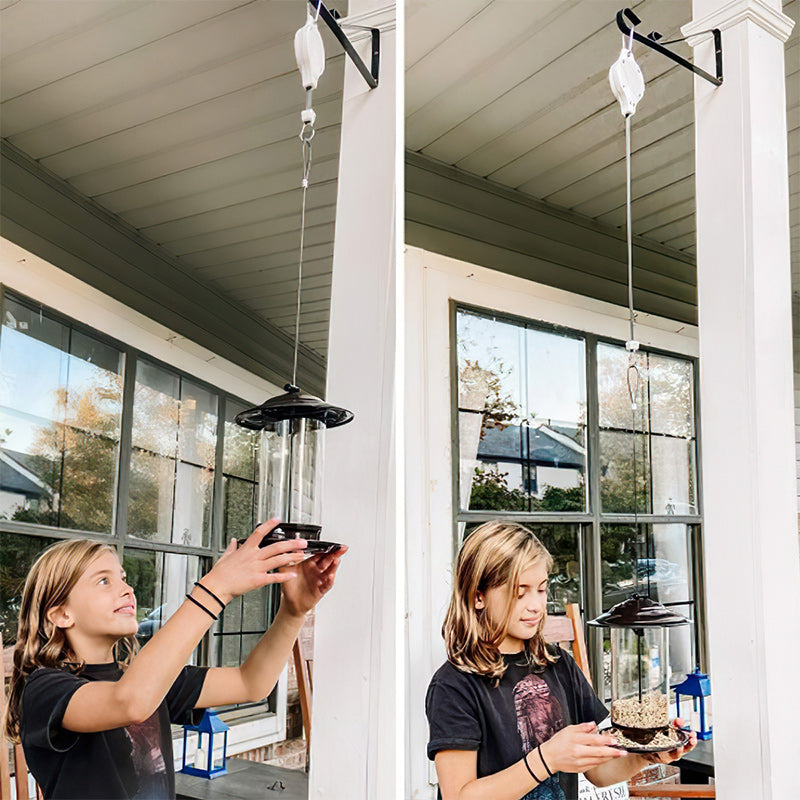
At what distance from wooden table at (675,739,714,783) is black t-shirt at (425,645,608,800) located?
89cm

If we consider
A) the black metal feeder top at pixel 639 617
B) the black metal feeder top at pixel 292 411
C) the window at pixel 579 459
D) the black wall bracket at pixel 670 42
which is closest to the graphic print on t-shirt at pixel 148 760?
the black metal feeder top at pixel 292 411

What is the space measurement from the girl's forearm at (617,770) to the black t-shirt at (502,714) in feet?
0.26

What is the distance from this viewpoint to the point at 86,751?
3.64 feet

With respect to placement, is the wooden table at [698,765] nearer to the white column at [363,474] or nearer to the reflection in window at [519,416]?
the reflection in window at [519,416]

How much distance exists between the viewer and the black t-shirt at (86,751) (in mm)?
1056

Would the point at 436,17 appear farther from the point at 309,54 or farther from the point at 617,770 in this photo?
the point at 617,770

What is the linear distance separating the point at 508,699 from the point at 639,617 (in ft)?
1.00

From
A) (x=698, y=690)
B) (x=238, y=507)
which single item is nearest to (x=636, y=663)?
(x=698, y=690)

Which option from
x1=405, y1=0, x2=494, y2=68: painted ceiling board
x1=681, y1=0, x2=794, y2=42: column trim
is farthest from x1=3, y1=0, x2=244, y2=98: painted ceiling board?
x1=681, y1=0, x2=794, y2=42: column trim

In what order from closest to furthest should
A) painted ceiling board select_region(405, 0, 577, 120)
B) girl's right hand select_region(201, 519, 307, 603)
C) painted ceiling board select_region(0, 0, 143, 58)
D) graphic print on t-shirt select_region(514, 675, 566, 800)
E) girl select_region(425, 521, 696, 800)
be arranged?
girl's right hand select_region(201, 519, 307, 603) → girl select_region(425, 521, 696, 800) → graphic print on t-shirt select_region(514, 675, 566, 800) → painted ceiling board select_region(0, 0, 143, 58) → painted ceiling board select_region(405, 0, 577, 120)

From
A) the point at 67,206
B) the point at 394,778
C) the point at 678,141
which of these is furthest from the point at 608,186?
the point at 394,778

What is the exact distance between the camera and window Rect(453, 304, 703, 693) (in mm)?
2346

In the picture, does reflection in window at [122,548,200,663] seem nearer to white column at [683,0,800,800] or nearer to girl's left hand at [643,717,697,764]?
girl's left hand at [643,717,697,764]

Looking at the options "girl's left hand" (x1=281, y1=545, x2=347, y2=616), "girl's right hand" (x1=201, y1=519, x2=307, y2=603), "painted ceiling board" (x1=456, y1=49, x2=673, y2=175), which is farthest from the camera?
"painted ceiling board" (x1=456, y1=49, x2=673, y2=175)
